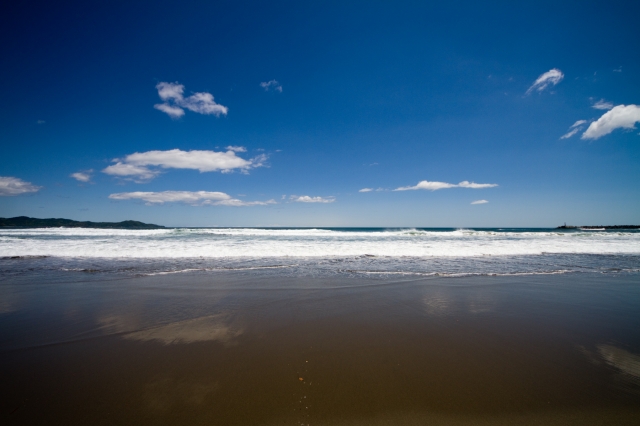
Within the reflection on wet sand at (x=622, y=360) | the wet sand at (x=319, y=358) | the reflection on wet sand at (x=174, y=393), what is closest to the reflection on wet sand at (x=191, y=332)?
the wet sand at (x=319, y=358)

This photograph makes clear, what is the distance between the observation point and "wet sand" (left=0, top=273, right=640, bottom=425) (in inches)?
99.9

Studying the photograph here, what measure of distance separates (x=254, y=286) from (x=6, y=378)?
15.0ft

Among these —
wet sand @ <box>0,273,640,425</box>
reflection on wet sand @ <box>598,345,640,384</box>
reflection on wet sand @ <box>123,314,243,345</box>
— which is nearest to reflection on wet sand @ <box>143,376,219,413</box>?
wet sand @ <box>0,273,640,425</box>

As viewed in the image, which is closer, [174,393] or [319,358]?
[174,393]

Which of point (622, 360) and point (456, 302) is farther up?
point (456, 302)

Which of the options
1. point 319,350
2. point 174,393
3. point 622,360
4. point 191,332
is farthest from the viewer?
point 191,332

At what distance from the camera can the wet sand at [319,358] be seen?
254cm

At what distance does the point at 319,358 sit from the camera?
3.53 metres

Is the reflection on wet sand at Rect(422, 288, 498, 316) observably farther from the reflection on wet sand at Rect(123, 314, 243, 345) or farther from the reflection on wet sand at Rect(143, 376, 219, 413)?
the reflection on wet sand at Rect(143, 376, 219, 413)

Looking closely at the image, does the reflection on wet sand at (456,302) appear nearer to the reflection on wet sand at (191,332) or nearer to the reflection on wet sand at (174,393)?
the reflection on wet sand at (191,332)

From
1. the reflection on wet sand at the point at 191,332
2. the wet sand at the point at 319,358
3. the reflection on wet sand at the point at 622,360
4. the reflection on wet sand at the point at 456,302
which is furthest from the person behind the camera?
the reflection on wet sand at the point at 456,302

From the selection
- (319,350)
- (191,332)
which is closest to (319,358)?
(319,350)

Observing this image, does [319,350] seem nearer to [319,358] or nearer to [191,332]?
[319,358]

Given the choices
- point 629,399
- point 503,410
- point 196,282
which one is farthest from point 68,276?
point 629,399
